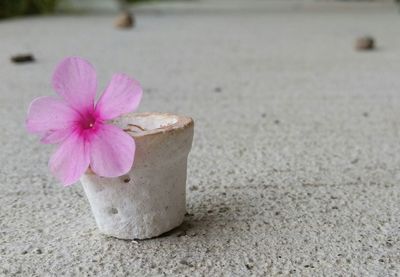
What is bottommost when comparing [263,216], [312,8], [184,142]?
[312,8]

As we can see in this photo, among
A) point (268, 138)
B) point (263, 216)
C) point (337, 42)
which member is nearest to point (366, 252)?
point (263, 216)

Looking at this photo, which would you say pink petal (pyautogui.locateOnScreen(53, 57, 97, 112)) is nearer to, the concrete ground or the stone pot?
the stone pot

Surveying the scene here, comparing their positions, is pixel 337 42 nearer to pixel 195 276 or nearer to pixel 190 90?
pixel 190 90

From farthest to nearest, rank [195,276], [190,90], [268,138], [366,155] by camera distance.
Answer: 1. [190,90]
2. [268,138]
3. [366,155]
4. [195,276]

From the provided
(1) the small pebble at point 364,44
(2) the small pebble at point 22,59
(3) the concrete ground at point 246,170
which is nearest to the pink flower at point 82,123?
(3) the concrete ground at point 246,170

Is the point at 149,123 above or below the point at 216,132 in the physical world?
above

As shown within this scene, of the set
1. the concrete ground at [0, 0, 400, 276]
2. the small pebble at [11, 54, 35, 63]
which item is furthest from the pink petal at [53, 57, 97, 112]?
the small pebble at [11, 54, 35, 63]

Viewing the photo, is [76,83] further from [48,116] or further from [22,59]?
[22,59]
